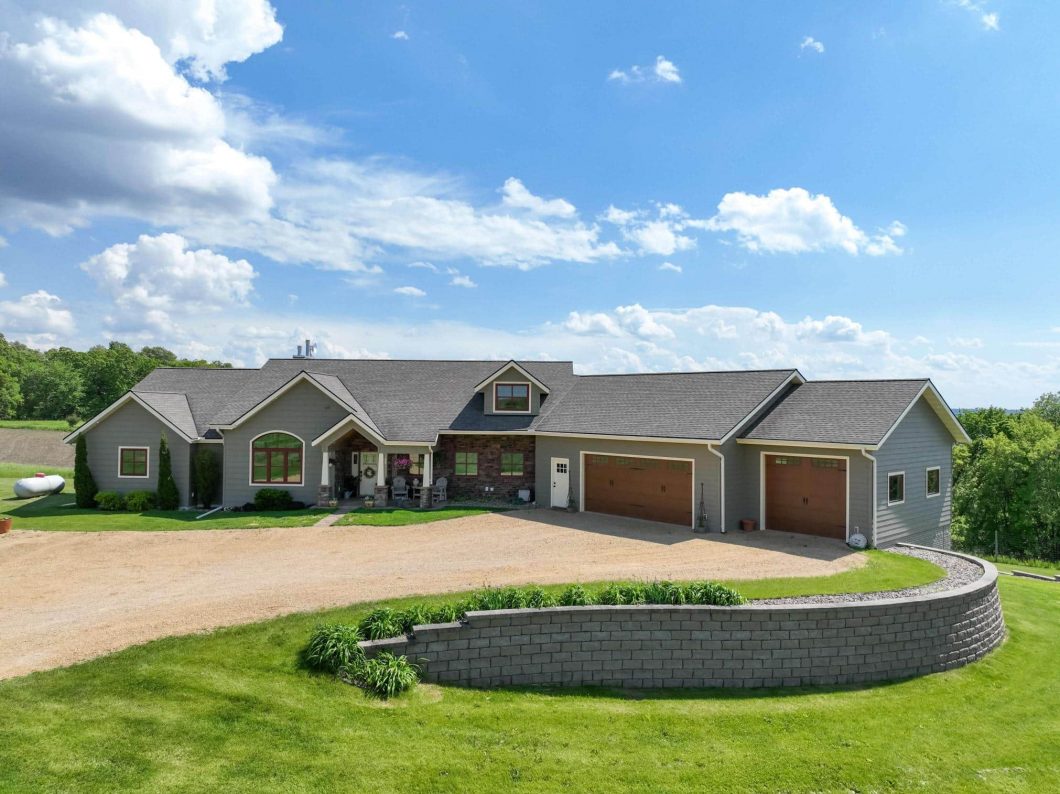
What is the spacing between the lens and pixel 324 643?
9.63 metres

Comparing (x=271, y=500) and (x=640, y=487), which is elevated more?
(x=640, y=487)

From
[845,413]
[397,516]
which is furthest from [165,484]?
[845,413]

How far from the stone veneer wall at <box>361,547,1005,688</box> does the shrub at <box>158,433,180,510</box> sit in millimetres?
18341

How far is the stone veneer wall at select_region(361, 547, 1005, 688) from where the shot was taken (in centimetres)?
1024

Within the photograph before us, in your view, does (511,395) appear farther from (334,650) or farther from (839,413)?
(334,650)

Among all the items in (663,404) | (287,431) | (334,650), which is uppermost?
(663,404)

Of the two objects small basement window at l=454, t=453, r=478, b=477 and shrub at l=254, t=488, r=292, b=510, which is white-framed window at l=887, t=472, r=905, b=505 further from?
shrub at l=254, t=488, r=292, b=510

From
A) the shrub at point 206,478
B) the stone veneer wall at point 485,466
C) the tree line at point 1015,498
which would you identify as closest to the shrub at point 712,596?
the stone veneer wall at point 485,466

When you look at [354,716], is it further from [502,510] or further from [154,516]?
[154,516]

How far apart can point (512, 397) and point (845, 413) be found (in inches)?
503

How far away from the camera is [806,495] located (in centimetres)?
1892

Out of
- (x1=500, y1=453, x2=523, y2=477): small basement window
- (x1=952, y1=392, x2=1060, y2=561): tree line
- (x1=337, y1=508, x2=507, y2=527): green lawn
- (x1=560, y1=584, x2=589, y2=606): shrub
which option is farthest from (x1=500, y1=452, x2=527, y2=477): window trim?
(x1=952, y1=392, x2=1060, y2=561): tree line

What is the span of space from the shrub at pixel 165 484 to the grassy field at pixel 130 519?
41 centimetres

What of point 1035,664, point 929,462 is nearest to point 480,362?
point 929,462
